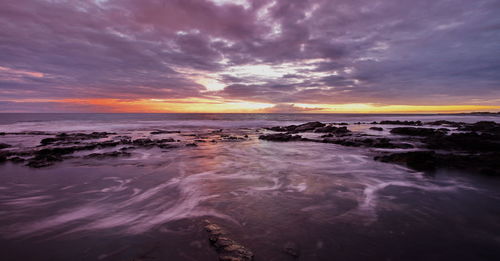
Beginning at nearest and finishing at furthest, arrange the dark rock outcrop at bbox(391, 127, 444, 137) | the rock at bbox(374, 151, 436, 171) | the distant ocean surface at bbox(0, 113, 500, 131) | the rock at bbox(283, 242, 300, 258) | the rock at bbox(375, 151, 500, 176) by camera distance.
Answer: the rock at bbox(283, 242, 300, 258), the rock at bbox(375, 151, 500, 176), the rock at bbox(374, 151, 436, 171), the dark rock outcrop at bbox(391, 127, 444, 137), the distant ocean surface at bbox(0, 113, 500, 131)

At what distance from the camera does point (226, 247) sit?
398cm

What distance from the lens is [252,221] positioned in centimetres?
518

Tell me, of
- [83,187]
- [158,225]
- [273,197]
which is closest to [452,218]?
[273,197]

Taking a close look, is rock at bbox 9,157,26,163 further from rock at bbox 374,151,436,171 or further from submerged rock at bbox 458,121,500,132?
submerged rock at bbox 458,121,500,132

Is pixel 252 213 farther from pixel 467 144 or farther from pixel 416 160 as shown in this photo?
pixel 467 144

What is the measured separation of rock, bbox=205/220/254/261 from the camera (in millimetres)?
3721

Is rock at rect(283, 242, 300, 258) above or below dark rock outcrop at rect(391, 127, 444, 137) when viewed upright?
below

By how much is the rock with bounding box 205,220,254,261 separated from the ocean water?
0.48ft

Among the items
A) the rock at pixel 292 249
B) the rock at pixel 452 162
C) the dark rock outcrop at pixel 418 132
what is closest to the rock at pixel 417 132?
the dark rock outcrop at pixel 418 132

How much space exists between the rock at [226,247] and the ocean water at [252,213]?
0.15m

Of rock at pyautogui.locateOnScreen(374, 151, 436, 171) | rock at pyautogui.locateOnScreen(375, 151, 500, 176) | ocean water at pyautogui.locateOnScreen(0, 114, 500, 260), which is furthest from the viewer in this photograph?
rock at pyautogui.locateOnScreen(374, 151, 436, 171)

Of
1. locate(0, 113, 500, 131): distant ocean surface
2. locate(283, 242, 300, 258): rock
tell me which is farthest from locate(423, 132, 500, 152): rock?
locate(0, 113, 500, 131): distant ocean surface

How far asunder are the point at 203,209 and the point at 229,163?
6.09m

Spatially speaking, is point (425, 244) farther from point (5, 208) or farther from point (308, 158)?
point (5, 208)
